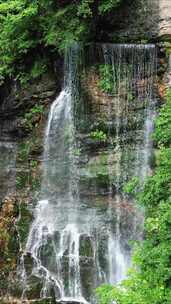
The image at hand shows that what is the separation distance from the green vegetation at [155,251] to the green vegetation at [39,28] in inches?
164

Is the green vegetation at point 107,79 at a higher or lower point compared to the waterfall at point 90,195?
higher

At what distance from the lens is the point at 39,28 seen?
1195 cm

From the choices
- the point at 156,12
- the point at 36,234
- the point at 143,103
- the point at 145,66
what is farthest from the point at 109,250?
the point at 156,12

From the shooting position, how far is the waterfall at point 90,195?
34.4ft

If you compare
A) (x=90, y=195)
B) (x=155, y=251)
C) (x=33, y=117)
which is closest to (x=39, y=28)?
(x=33, y=117)

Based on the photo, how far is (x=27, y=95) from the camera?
477 inches

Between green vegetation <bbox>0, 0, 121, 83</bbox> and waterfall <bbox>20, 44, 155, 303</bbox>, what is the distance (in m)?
0.52

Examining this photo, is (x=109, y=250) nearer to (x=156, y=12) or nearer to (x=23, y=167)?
(x=23, y=167)

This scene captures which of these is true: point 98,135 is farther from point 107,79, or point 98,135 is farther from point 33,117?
point 33,117

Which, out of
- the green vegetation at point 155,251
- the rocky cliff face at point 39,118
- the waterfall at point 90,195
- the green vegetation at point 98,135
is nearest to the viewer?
the green vegetation at point 155,251

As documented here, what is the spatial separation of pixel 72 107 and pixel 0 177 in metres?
2.67

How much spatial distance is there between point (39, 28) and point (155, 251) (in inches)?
295

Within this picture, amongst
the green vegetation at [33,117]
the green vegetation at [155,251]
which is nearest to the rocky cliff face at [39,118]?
the green vegetation at [33,117]

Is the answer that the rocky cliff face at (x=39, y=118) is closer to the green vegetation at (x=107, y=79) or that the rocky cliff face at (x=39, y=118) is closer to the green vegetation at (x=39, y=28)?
the green vegetation at (x=107, y=79)
